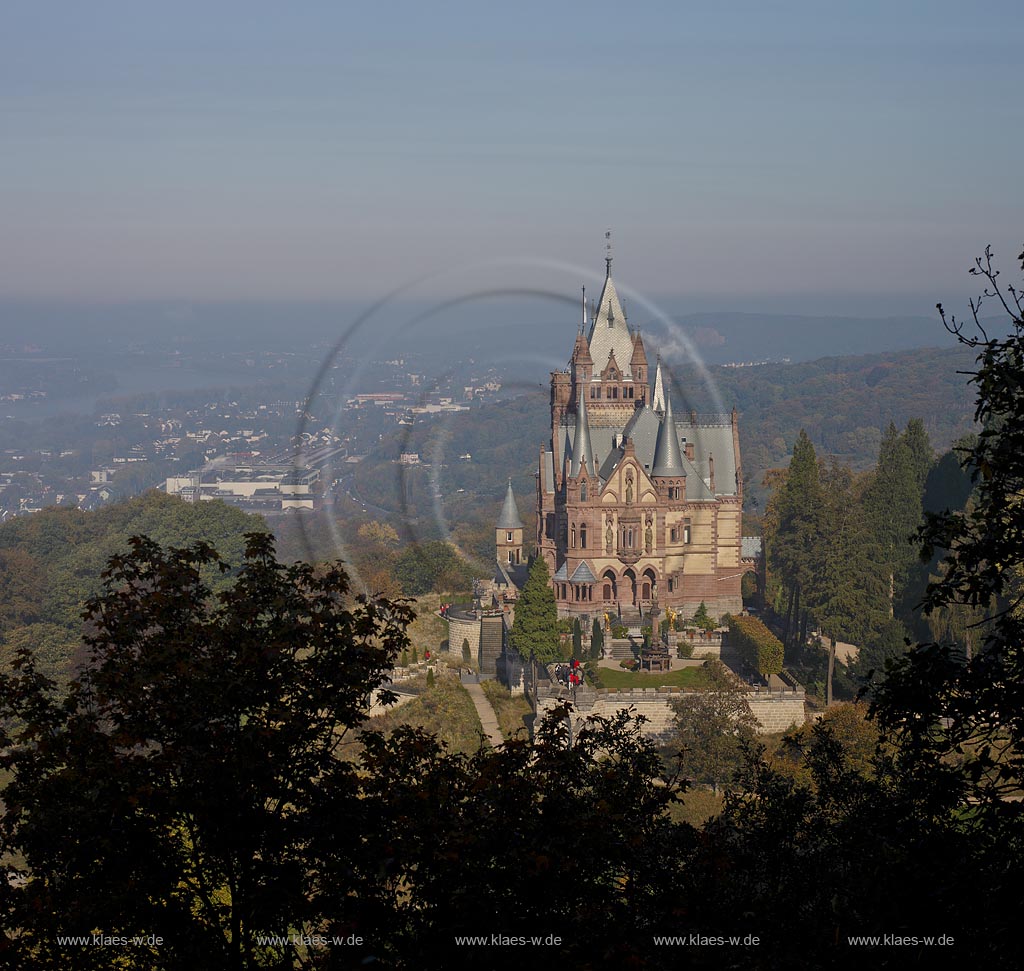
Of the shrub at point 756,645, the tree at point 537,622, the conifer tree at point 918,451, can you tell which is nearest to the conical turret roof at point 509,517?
the shrub at point 756,645

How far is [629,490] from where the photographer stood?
76125 millimetres

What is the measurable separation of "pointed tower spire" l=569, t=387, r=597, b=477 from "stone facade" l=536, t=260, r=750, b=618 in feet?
0.24

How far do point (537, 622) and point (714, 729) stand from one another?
37.6 feet

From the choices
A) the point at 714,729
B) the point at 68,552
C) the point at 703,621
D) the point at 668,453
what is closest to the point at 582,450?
the point at 668,453

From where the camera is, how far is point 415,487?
165 meters

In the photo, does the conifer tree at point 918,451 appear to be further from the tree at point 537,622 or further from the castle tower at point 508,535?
the tree at point 537,622

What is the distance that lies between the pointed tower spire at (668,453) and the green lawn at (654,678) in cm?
1317

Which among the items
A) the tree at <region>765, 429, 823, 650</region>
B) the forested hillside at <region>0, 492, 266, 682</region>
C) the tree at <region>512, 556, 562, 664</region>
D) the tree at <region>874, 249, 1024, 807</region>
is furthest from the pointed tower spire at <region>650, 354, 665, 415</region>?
the tree at <region>874, 249, 1024, 807</region>

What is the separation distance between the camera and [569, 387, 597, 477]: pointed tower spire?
75.6 metres

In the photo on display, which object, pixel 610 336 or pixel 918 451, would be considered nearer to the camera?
pixel 610 336

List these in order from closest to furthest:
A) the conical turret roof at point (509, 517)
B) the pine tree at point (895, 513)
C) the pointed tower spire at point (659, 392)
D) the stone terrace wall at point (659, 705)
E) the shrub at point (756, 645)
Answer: the stone terrace wall at point (659, 705) → the shrub at point (756, 645) → the pine tree at point (895, 513) → the pointed tower spire at point (659, 392) → the conical turret roof at point (509, 517)

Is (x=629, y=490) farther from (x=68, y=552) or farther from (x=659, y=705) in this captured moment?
(x=68, y=552)

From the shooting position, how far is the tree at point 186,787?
794 inches

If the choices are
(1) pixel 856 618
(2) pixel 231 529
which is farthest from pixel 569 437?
(2) pixel 231 529
